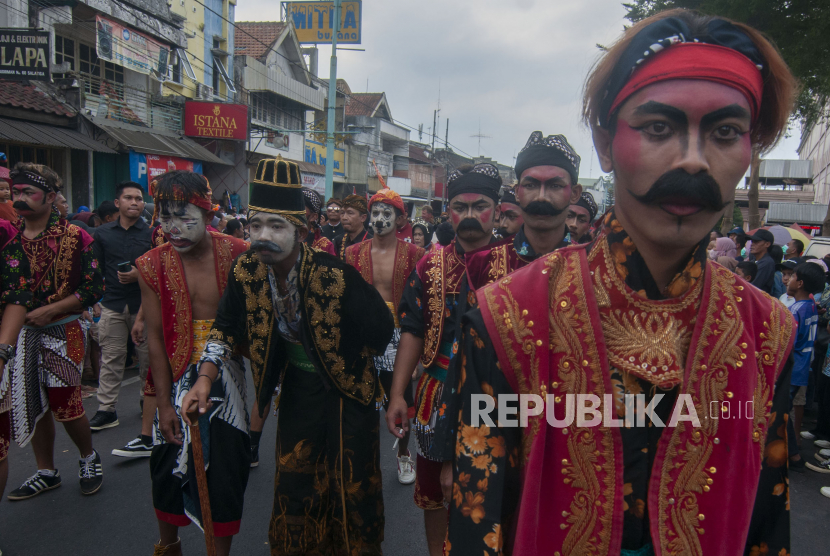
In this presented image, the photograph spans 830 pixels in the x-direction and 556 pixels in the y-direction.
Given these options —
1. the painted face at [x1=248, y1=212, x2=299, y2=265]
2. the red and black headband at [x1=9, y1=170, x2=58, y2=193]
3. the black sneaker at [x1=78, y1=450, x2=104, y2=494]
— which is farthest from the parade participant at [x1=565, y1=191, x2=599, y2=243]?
the black sneaker at [x1=78, y1=450, x2=104, y2=494]

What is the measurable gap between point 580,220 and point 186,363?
3.54m

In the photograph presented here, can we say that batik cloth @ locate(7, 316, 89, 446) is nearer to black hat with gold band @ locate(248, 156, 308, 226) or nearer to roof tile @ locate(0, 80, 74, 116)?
black hat with gold band @ locate(248, 156, 308, 226)

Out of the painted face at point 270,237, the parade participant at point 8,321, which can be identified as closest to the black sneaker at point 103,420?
the parade participant at point 8,321

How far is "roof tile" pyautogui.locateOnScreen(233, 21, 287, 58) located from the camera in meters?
26.6

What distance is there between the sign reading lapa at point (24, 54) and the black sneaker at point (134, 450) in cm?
883

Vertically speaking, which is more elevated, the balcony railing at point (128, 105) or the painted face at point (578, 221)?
the balcony railing at point (128, 105)

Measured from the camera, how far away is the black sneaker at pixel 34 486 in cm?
381

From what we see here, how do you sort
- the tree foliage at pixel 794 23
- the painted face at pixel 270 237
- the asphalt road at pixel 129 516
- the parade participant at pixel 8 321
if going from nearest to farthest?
the painted face at pixel 270 237 → the parade participant at pixel 8 321 → the asphalt road at pixel 129 516 → the tree foliage at pixel 794 23

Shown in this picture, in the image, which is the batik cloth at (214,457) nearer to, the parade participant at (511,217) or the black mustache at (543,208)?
A: the black mustache at (543,208)

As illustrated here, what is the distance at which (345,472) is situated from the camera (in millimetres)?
2818

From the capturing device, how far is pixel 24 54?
10.1 metres

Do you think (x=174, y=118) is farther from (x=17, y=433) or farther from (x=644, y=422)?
(x=644, y=422)

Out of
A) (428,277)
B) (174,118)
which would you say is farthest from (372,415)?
(174,118)

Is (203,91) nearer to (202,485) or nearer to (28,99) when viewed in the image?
(28,99)
